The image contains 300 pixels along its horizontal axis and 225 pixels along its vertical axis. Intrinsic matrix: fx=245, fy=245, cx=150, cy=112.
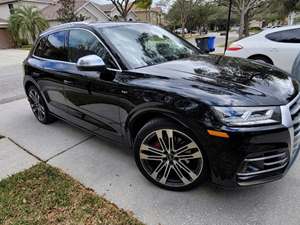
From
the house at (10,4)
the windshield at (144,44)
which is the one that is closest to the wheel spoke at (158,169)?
the windshield at (144,44)

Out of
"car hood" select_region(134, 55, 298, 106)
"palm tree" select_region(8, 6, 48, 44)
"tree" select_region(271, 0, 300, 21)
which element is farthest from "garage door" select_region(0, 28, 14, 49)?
"car hood" select_region(134, 55, 298, 106)

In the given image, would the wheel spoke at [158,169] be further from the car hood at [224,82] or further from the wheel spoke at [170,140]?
the car hood at [224,82]

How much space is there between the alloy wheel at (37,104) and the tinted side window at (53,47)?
0.70m

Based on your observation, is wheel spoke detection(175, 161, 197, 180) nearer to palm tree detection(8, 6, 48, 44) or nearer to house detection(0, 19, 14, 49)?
palm tree detection(8, 6, 48, 44)

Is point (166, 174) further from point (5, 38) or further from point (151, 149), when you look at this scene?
point (5, 38)

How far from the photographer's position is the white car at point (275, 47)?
18.8 ft

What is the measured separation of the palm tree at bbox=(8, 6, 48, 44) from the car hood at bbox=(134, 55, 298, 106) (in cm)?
2598

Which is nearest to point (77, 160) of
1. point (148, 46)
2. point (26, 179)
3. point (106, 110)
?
point (26, 179)

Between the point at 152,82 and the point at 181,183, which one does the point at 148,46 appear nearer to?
the point at 152,82

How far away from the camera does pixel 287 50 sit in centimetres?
575

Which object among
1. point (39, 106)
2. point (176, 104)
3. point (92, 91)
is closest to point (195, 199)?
point (176, 104)

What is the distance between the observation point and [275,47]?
5875 mm

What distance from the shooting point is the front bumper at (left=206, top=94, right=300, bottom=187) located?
1.83 metres

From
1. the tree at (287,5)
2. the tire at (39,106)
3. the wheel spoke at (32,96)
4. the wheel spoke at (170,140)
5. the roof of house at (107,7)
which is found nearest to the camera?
the wheel spoke at (170,140)
